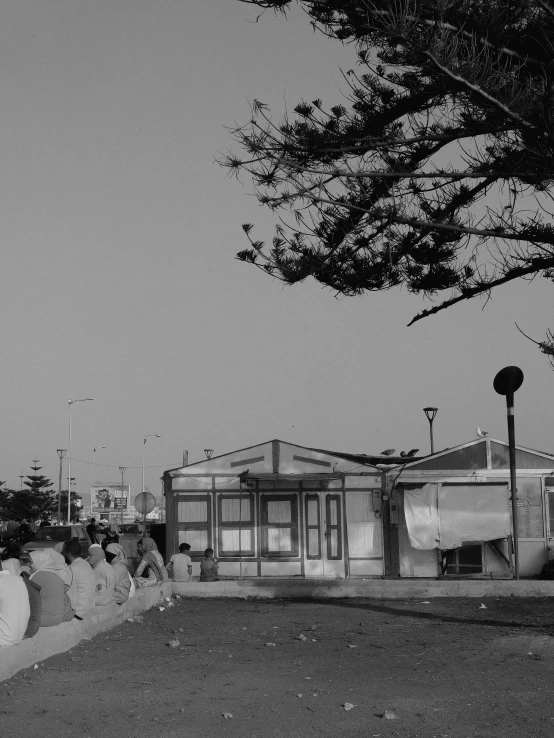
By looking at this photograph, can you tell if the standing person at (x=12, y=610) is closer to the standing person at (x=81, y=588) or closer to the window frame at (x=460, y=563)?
the standing person at (x=81, y=588)

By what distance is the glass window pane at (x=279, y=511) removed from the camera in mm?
23297

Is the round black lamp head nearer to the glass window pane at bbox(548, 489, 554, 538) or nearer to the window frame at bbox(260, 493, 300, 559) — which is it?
the glass window pane at bbox(548, 489, 554, 538)

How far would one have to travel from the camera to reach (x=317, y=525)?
23281mm

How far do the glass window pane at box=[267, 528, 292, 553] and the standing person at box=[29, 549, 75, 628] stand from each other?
11.2m

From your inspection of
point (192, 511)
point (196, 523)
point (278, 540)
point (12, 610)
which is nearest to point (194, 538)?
point (196, 523)

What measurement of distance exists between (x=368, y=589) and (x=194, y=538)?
18.1 feet

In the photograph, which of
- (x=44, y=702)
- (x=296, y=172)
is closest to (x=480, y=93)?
(x=296, y=172)

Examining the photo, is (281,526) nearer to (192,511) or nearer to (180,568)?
(192,511)

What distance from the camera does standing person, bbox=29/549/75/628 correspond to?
11.2m

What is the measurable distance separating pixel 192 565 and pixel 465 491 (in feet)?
21.1

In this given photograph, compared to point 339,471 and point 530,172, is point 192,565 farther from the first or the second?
point 530,172

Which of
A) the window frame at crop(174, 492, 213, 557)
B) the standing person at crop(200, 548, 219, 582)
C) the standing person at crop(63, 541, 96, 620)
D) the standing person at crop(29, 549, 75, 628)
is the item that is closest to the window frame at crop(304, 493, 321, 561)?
the window frame at crop(174, 492, 213, 557)

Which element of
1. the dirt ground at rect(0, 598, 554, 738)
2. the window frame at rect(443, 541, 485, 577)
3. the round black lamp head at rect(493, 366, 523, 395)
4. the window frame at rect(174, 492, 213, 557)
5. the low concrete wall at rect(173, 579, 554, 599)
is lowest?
the dirt ground at rect(0, 598, 554, 738)

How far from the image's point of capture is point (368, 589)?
19203 mm
